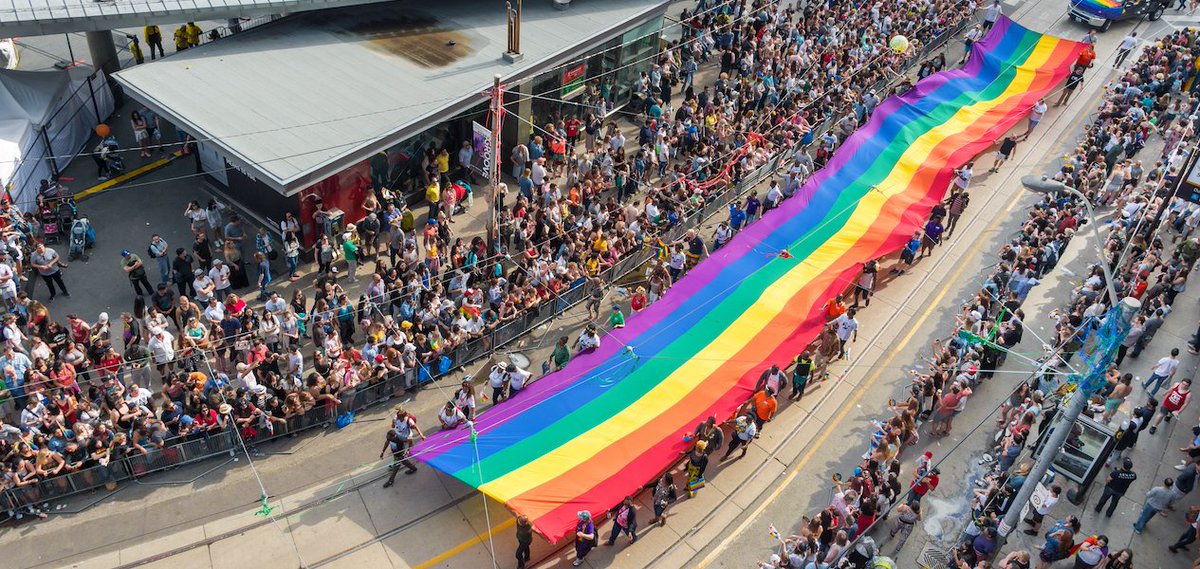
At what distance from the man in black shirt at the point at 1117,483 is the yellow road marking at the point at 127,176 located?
24.1 meters

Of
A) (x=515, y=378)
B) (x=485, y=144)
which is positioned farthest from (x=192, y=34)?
(x=515, y=378)

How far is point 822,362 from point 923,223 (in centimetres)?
603

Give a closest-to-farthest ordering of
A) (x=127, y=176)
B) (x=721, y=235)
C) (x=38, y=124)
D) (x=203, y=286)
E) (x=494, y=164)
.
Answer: (x=203, y=286), (x=494, y=164), (x=38, y=124), (x=721, y=235), (x=127, y=176)

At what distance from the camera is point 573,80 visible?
29453 mm

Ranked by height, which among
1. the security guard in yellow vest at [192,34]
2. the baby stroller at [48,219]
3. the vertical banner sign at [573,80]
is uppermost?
the security guard in yellow vest at [192,34]

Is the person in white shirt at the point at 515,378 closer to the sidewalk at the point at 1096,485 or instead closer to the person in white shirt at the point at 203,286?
the person in white shirt at the point at 203,286

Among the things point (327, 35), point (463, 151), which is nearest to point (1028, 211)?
point (463, 151)

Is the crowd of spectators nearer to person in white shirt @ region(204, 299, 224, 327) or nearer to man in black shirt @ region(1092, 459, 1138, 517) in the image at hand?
man in black shirt @ region(1092, 459, 1138, 517)

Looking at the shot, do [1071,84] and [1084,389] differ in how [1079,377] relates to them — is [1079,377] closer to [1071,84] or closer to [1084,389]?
[1084,389]

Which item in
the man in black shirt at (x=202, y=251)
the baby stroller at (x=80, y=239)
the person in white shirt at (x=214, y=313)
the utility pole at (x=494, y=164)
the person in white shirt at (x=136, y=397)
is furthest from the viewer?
the baby stroller at (x=80, y=239)

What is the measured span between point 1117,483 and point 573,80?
1833 cm

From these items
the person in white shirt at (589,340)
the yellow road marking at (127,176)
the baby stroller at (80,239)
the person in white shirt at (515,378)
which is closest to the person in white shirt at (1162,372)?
the person in white shirt at (589,340)

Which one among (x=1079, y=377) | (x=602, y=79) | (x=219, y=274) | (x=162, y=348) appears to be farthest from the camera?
(x=602, y=79)

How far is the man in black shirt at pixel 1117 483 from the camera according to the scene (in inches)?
726
